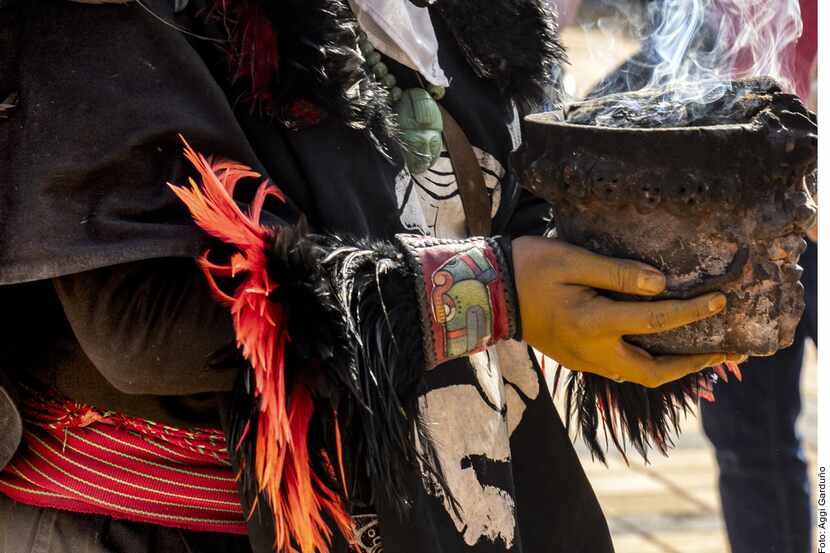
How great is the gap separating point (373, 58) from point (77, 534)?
72 centimetres

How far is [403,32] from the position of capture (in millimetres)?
1524

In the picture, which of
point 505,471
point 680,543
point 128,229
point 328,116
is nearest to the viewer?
point 128,229

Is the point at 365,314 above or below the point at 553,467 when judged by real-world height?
above

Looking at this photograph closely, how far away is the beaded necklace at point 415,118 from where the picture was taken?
1.54 m

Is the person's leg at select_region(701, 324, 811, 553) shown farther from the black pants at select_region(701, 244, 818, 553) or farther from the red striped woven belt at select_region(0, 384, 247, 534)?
the red striped woven belt at select_region(0, 384, 247, 534)

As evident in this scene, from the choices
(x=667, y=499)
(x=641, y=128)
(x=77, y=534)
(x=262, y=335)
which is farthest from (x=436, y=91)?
(x=667, y=499)

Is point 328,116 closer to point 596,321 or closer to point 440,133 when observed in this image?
point 440,133

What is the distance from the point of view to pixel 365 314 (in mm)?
1349

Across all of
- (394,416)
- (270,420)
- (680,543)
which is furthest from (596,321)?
(680,543)

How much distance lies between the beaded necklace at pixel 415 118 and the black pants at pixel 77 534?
58cm

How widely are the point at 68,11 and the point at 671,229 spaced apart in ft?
2.34

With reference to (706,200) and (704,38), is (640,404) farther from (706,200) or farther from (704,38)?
(704,38)

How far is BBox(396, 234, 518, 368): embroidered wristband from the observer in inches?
52.8

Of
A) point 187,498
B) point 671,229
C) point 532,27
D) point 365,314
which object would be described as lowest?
point 187,498
